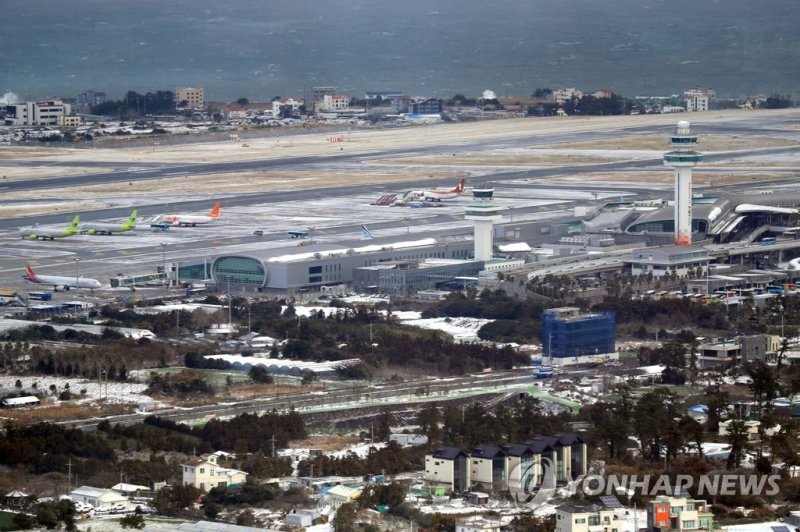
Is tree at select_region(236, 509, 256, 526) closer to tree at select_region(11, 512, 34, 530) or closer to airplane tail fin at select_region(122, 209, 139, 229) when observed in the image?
tree at select_region(11, 512, 34, 530)

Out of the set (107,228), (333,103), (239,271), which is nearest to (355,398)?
(239,271)

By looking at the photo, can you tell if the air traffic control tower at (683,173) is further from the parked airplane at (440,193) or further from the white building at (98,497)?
the white building at (98,497)

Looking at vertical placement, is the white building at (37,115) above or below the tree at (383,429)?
above

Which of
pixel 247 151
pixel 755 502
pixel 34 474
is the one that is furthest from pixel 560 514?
pixel 247 151

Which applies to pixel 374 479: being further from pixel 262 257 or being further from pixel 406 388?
pixel 262 257

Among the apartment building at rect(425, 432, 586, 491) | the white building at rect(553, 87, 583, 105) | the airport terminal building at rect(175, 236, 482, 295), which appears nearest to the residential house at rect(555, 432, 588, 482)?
the apartment building at rect(425, 432, 586, 491)

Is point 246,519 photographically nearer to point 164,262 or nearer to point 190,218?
point 164,262

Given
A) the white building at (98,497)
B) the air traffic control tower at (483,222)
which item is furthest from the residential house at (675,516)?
the air traffic control tower at (483,222)
